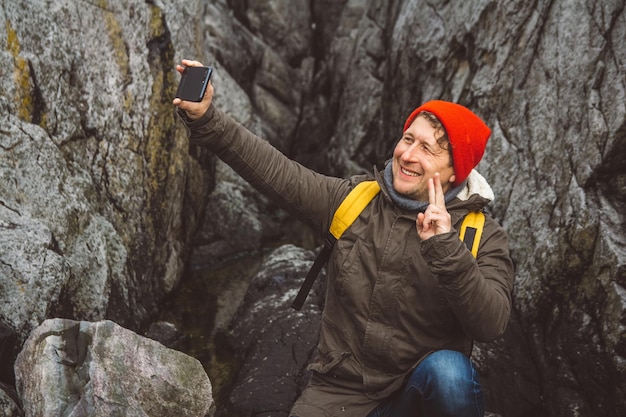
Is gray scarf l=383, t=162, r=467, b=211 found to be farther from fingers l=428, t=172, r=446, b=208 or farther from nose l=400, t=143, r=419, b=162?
fingers l=428, t=172, r=446, b=208

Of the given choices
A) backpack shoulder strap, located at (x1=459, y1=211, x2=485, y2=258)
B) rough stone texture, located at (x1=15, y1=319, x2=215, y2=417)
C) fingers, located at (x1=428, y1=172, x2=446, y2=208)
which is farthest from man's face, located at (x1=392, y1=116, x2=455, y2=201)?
rough stone texture, located at (x1=15, y1=319, x2=215, y2=417)

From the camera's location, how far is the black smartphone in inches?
157

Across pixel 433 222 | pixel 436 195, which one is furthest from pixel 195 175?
pixel 433 222

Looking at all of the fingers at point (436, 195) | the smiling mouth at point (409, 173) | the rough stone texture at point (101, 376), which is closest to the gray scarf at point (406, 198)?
the smiling mouth at point (409, 173)

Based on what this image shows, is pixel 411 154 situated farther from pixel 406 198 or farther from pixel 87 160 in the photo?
pixel 87 160

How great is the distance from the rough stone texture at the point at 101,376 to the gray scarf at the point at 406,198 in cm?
271

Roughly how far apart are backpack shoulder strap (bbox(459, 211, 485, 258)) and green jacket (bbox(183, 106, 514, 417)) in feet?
0.19

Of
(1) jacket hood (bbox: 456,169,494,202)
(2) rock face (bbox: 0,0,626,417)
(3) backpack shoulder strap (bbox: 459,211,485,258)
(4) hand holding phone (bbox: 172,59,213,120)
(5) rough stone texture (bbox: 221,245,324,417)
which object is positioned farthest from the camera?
(5) rough stone texture (bbox: 221,245,324,417)

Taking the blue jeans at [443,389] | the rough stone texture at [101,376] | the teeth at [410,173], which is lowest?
the rough stone texture at [101,376]

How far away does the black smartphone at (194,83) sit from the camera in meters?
3.98

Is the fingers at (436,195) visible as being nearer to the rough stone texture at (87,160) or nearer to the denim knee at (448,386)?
the denim knee at (448,386)

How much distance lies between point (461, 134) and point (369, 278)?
4.39 ft

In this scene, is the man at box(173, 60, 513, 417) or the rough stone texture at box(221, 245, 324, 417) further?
the rough stone texture at box(221, 245, 324, 417)

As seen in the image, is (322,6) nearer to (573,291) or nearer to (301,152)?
(301,152)
